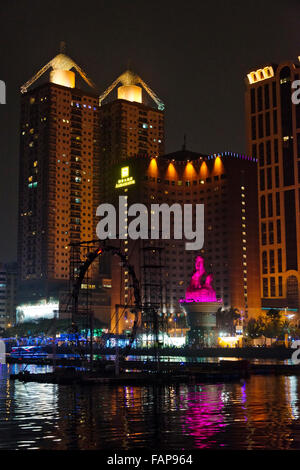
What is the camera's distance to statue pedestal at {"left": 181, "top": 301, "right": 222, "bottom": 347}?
6604 inches

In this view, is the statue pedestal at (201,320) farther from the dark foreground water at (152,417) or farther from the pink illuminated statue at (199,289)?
the dark foreground water at (152,417)

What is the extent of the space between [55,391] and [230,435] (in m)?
34.7

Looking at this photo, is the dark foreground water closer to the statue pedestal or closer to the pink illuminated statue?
the pink illuminated statue

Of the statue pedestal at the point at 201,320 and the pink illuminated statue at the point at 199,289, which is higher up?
the pink illuminated statue at the point at 199,289

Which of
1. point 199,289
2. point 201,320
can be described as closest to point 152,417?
point 199,289

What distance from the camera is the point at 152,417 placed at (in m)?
44.8

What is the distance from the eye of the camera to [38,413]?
4728 centimetres

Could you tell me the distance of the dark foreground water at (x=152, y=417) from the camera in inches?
1334

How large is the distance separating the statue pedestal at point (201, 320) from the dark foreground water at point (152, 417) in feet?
319

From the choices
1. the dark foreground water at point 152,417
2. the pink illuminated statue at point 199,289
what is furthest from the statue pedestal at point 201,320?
the dark foreground water at point 152,417

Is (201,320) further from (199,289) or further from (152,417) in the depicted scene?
(152,417)

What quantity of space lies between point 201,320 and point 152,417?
125 meters
